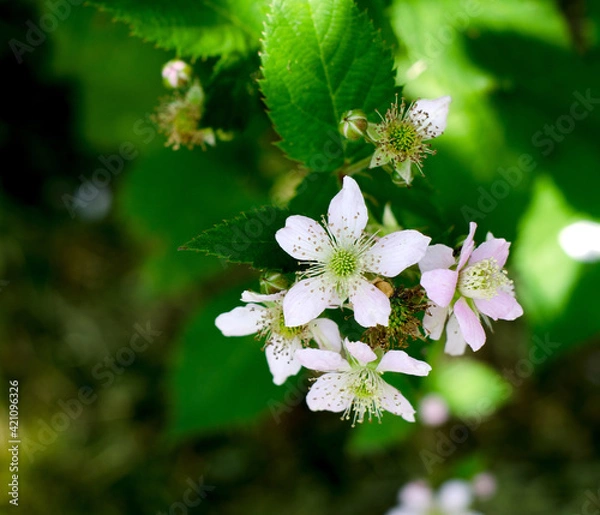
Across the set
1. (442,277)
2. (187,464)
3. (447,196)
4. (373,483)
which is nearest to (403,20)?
(447,196)

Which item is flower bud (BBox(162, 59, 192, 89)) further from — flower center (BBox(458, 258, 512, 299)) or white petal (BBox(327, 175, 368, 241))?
flower center (BBox(458, 258, 512, 299))

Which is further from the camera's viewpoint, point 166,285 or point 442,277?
point 166,285

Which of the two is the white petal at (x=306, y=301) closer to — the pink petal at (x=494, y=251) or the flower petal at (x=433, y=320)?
the flower petal at (x=433, y=320)

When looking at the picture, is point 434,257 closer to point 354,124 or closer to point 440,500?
point 354,124

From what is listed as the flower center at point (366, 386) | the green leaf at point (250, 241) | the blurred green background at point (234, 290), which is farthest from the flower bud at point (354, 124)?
the blurred green background at point (234, 290)

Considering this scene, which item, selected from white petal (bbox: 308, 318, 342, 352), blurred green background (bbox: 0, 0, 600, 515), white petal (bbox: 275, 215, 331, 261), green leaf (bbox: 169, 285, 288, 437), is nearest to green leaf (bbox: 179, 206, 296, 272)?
white petal (bbox: 275, 215, 331, 261)

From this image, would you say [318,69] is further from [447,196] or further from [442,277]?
[447,196]
